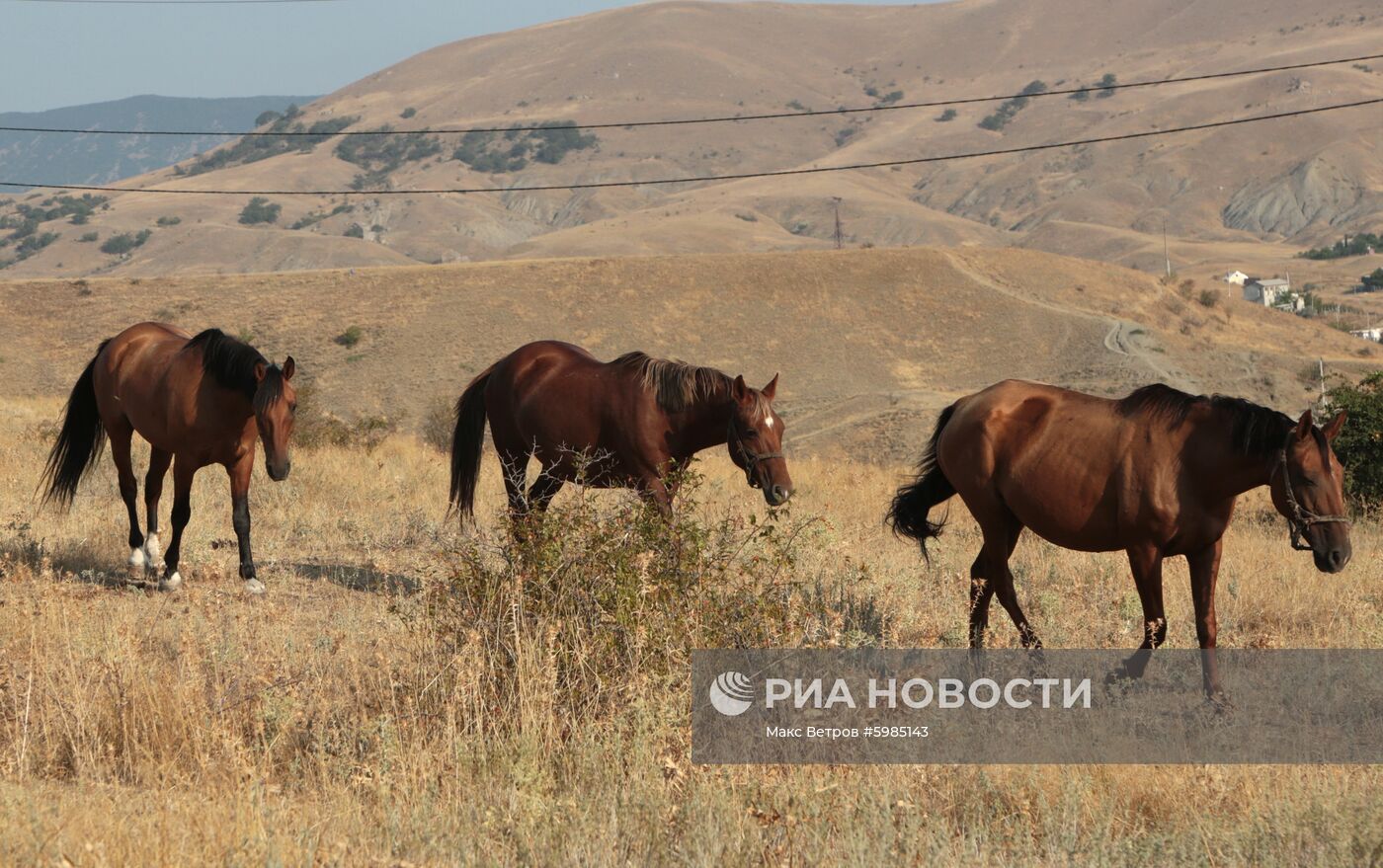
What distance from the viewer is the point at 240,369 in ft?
33.4

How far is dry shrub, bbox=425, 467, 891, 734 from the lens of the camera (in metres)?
6.11

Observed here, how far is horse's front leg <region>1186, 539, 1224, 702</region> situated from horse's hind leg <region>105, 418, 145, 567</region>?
8.36 metres

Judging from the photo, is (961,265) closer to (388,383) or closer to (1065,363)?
(1065,363)

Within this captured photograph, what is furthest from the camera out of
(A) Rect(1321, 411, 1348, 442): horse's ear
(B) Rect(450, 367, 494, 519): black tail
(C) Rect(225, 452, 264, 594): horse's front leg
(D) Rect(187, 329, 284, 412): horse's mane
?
(B) Rect(450, 367, 494, 519): black tail

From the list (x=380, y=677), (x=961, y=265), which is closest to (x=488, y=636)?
(x=380, y=677)

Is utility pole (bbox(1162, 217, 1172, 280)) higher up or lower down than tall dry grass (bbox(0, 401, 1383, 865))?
lower down

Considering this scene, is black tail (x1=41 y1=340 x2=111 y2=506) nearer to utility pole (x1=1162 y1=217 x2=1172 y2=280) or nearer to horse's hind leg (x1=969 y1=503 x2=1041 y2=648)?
horse's hind leg (x1=969 y1=503 x2=1041 y2=648)

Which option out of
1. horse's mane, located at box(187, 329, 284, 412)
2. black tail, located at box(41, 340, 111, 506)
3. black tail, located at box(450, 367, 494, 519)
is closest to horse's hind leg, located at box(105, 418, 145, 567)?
black tail, located at box(41, 340, 111, 506)

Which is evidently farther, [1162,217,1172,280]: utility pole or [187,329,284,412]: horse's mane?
[1162,217,1172,280]: utility pole

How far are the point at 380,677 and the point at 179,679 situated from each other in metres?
1.03

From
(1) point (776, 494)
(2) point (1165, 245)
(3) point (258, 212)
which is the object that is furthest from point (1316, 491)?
(3) point (258, 212)

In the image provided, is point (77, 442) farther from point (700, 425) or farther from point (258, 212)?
point (258, 212)

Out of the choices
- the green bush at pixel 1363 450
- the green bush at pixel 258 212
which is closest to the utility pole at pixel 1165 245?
the green bush at pixel 1363 450

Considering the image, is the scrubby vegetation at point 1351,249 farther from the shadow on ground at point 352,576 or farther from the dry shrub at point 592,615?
the dry shrub at point 592,615
